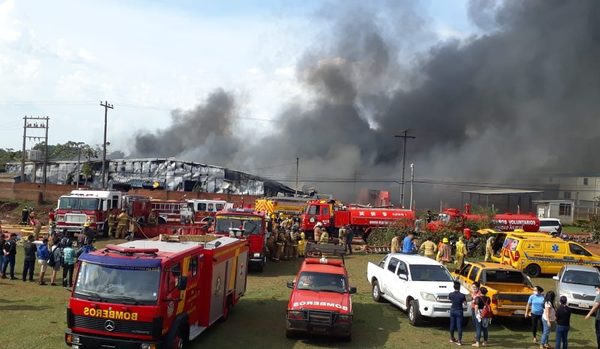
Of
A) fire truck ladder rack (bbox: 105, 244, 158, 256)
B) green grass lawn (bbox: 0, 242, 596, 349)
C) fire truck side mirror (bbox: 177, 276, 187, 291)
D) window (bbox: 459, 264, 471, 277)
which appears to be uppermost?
fire truck ladder rack (bbox: 105, 244, 158, 256)

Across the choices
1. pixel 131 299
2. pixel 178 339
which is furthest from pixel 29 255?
pixel 131 299

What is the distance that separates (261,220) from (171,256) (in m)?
12.5

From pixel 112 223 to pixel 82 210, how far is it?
7.13 ft

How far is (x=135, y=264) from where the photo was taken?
10.2 m

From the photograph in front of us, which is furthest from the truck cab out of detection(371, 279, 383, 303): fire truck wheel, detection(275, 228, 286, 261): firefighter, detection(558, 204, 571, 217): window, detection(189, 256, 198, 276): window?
detection(558, 204, 571, 217): window

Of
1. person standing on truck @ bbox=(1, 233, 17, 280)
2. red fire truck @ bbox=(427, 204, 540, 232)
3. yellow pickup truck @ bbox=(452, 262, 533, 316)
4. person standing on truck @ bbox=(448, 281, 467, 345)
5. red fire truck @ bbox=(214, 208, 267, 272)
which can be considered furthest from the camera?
red fire truck @ bbox=(427, 204, 540, 232)

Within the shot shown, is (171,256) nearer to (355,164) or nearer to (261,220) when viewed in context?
(261,220)

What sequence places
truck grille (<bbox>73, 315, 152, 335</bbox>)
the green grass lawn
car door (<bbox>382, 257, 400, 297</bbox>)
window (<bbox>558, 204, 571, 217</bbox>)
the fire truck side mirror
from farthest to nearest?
window (<bbox>558, 204, 571, 217</bbox>), car door (<bbox>382, 257, 400, 297</bbox>), the green grass lawn, the fire truck side mirror, truck grille (<bbox>73, 315, 152, 335</bbox>)

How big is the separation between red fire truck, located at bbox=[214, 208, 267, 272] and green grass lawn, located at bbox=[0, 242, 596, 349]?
12.8ft

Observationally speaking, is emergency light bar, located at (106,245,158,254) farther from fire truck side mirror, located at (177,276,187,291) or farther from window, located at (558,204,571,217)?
window, located at (558,204,571,217)

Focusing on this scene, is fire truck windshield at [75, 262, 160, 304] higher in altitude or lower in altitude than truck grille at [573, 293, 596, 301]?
higher

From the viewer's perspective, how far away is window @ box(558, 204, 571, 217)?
67750mm

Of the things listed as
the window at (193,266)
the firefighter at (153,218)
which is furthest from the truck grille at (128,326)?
the firefighter at (153,218)

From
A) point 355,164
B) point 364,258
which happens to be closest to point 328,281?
point 364,258
